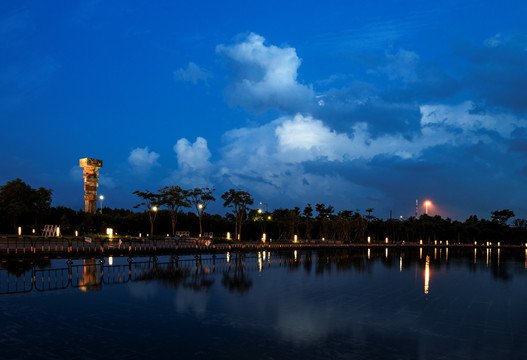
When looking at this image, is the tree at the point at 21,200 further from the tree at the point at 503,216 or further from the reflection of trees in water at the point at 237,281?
the tree at the point at 503,216

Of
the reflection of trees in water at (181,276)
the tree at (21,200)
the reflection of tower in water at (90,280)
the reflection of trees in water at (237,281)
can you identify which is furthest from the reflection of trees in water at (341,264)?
the tree at (21,200)

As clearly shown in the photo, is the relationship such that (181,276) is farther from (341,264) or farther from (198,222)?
(198,222)

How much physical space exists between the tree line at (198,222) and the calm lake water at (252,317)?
43230 mm

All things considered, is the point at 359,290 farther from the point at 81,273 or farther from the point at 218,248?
the point at 218,248

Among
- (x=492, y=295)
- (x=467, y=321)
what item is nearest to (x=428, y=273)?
(x=492, y=295)

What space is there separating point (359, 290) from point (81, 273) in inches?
698

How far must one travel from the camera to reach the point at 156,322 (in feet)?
52.0

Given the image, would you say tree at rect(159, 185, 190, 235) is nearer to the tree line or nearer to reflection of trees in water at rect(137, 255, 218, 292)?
the tree line

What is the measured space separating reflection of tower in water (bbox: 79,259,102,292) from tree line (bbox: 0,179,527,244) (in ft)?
120

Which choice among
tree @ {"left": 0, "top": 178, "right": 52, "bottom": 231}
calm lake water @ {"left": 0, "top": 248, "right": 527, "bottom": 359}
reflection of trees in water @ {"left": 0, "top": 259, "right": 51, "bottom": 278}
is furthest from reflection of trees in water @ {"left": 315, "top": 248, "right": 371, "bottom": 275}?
tree @ {"left": 0, "top": 178, "right": 52, "bottom": 231}

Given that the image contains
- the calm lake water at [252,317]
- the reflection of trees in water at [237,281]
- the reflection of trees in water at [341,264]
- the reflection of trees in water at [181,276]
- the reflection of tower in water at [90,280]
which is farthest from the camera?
the reflection of trees in water at [341,264]

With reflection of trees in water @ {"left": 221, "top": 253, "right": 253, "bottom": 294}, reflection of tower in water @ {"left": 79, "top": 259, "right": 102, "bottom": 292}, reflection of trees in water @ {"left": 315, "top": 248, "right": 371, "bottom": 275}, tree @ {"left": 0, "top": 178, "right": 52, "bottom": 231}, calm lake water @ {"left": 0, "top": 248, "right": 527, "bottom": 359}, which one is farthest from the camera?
tree @ {"left": 0, "top": 178, "right": 52, "bottom": 231}

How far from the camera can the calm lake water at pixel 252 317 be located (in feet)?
41.3

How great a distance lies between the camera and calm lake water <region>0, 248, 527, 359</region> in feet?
41.3
